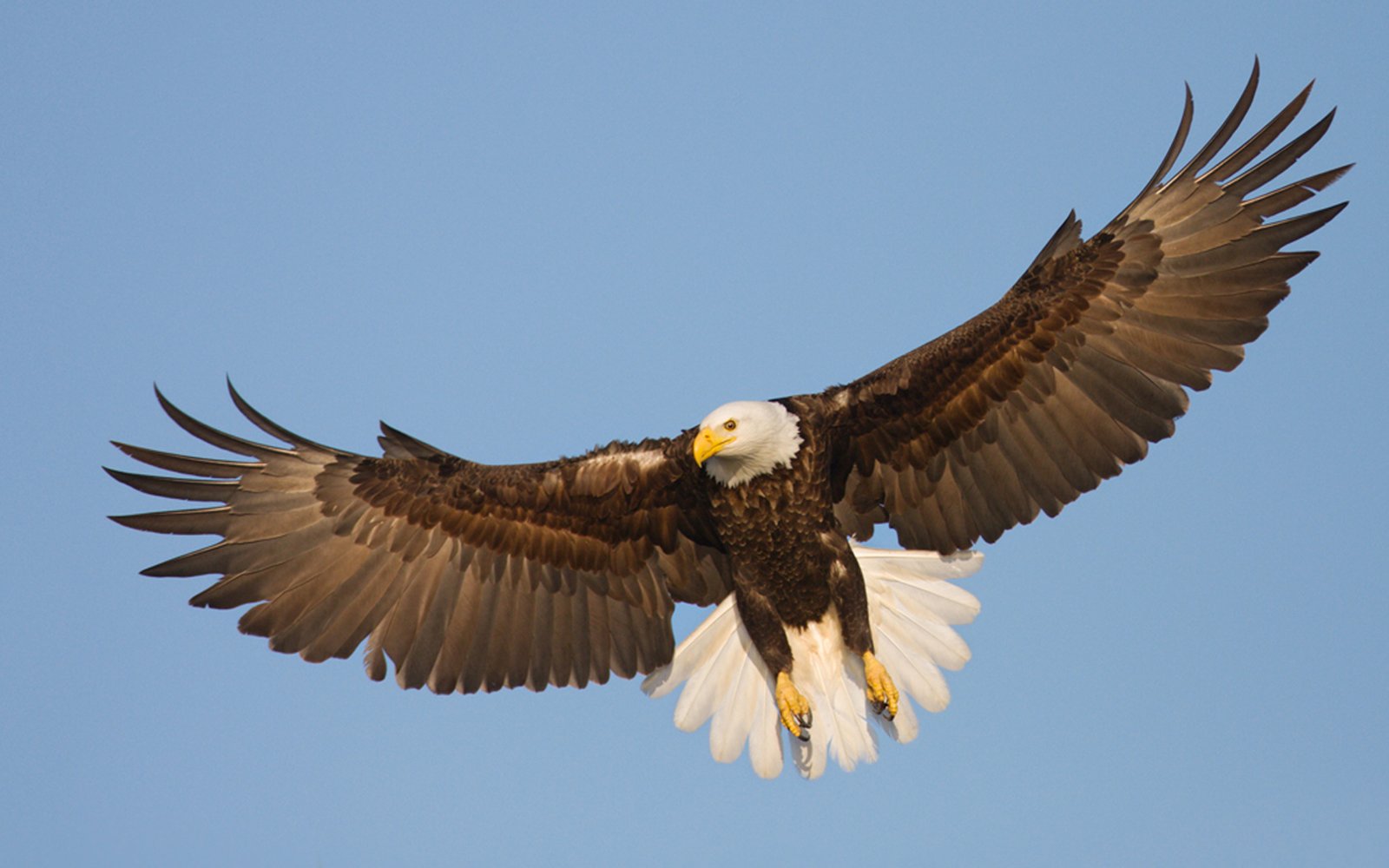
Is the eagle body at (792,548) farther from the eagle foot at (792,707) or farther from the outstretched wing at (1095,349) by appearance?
the outstretched wing at (1095,349)

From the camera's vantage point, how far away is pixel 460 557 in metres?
8.52

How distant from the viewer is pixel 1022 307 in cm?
798

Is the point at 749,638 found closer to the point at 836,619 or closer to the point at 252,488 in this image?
the point at 836,619

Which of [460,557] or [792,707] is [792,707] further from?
[460,557]

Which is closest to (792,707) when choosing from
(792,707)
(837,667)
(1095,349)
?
(792,707)

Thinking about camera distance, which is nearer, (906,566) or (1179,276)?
(1179,276)

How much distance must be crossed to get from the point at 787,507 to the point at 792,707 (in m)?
1.08

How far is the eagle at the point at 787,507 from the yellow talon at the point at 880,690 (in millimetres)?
12

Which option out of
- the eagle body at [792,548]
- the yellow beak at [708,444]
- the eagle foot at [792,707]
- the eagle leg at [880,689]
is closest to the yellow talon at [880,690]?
the eagle leg at [880,689]

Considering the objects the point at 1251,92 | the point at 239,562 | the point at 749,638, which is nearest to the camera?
the point at 1251,92

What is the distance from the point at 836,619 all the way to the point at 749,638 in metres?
0.49

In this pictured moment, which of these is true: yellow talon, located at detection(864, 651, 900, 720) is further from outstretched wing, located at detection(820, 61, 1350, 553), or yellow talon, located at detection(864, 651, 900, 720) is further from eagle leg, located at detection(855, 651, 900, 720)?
outstretched wing, located at detection(820, 61, 1350, 553)

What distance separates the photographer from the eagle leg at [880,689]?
27.6 ft

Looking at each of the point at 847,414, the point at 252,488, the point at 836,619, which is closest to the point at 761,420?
the point at 847,414
